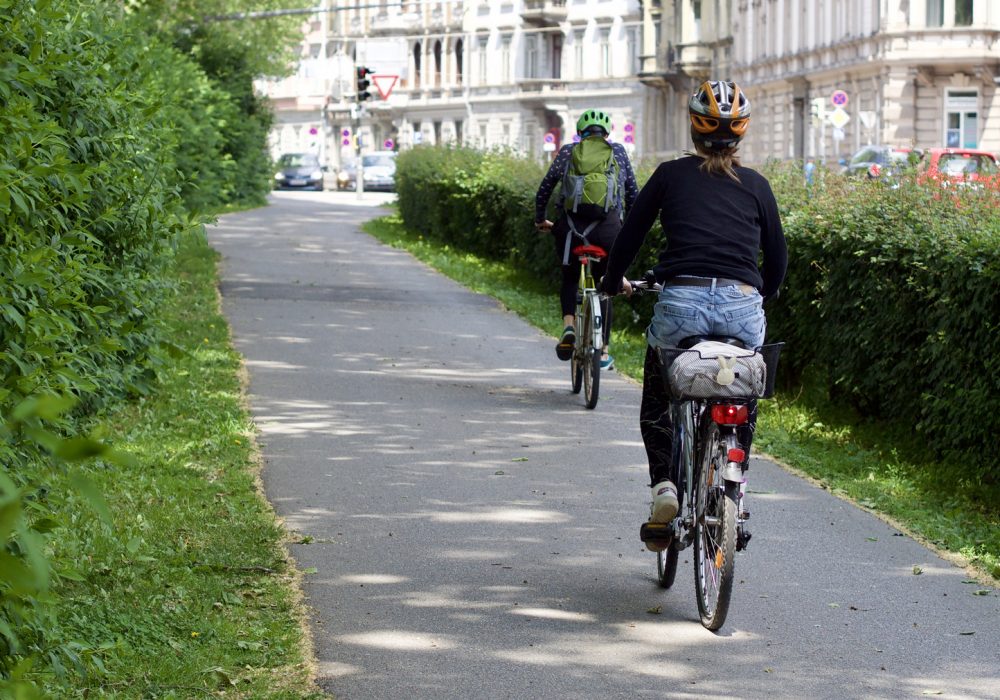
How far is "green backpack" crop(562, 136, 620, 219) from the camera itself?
37.4ft

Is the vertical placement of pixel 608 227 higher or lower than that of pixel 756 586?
higher

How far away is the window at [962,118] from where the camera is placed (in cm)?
4950

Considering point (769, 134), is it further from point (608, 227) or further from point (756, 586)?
point (756, 586)

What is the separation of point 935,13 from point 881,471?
42.8m

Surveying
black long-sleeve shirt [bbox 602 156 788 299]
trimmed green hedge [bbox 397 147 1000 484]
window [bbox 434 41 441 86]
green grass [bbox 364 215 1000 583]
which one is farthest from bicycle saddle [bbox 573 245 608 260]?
window [bbox 434 41 441 86]

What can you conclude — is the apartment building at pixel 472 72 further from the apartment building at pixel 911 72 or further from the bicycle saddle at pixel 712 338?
the bicycle saddle at pixel 712 338

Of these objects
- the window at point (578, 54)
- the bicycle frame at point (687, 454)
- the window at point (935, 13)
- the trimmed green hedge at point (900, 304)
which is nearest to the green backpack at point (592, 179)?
A: the trimmed green hedge at point (900, 304)

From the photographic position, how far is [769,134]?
62125mm

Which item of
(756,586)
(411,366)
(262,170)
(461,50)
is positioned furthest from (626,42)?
(756,586)

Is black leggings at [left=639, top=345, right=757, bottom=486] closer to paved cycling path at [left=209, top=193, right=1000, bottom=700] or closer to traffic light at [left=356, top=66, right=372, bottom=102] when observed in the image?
paved cycling path at [left=209, top=193, right=1000, bottom=700]

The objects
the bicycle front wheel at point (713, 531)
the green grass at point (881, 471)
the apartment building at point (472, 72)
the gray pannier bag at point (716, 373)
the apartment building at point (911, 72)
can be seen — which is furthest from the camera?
the apartment building at point (472, 72)

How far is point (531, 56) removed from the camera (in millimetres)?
87312

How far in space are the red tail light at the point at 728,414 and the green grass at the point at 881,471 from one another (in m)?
1.69

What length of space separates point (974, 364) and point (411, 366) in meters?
5.78
